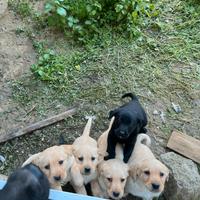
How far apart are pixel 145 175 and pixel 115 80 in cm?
163

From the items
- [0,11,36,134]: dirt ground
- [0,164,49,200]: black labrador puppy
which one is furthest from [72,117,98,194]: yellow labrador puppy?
[0,11,36,134]: dirt ground

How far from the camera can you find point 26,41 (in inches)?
191

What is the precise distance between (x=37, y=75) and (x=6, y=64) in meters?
0.37

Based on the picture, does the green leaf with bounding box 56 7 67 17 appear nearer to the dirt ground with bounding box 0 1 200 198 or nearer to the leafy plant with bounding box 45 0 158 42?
the leafy plant with bounding box 45 0 158 42

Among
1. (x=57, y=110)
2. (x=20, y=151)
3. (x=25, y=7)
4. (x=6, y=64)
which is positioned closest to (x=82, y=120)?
(x=57, y=110)

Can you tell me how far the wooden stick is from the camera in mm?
3910

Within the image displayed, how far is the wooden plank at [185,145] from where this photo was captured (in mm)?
4000

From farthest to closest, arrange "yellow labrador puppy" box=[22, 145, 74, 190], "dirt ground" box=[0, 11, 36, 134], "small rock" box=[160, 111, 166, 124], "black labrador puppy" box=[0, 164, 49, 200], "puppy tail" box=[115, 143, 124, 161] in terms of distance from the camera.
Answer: "small rock" box=[160, 111, 166, 124] → "dirt ground" box=[0, 11, 36, 134] → "puppy tail" box=[115, 143, 124, 161] → "yellow labrador puppy" box=[22, 145, 74, 190] → "black labrador puppy" box=[0, 164, 49, 200]

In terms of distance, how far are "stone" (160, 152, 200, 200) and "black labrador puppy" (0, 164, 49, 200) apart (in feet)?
4.37

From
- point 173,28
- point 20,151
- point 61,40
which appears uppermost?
point 173,28

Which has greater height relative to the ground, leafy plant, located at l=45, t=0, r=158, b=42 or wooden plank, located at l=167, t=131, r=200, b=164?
leafy plant, located at l=45, t=0, r=158, b=42

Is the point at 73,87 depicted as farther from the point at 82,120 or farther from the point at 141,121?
the point at 141,121

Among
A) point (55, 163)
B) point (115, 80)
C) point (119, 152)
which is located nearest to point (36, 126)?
point (119, 152)

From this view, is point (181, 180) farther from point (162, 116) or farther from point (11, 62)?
point (11, 62)
